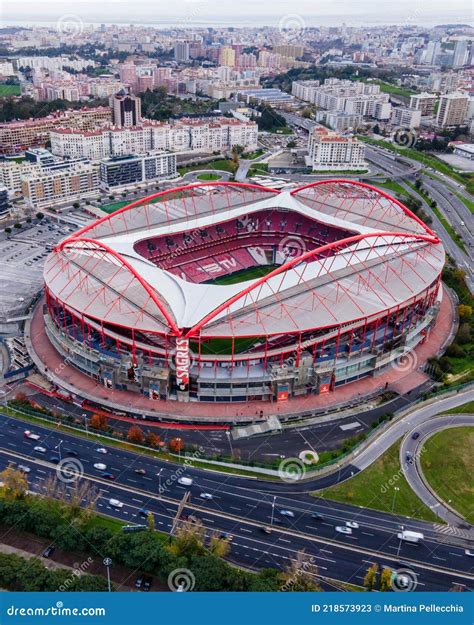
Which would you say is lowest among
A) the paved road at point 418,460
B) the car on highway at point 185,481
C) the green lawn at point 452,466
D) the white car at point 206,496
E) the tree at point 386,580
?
the car on highway at point 185,481

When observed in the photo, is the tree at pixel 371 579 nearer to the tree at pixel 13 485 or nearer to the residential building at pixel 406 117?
the tree at pixel 13 485

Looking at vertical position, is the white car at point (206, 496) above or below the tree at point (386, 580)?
below

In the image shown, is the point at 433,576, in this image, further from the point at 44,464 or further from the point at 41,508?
the point at 44,464

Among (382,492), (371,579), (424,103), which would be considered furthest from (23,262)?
(424,103)

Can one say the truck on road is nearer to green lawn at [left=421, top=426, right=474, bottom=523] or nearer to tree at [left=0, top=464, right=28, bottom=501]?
green lawn at [left=421, top=426, right=474, bottom=523]

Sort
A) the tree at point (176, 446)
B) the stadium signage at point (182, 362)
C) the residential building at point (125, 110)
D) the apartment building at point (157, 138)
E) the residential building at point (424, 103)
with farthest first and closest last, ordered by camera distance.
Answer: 1. the residential building at point (424, 103)
2. the residential building at point (125, 110)
3. the apartment building at point (157, 138)
4. the stadium signage at point (182, 362)
5. the tree at point (176, 446)

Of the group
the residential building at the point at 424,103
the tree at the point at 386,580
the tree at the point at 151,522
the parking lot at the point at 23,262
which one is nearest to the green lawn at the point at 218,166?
the parking lot at the point at 23,262

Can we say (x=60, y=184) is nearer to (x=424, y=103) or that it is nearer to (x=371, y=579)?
(x=371, y=579)
